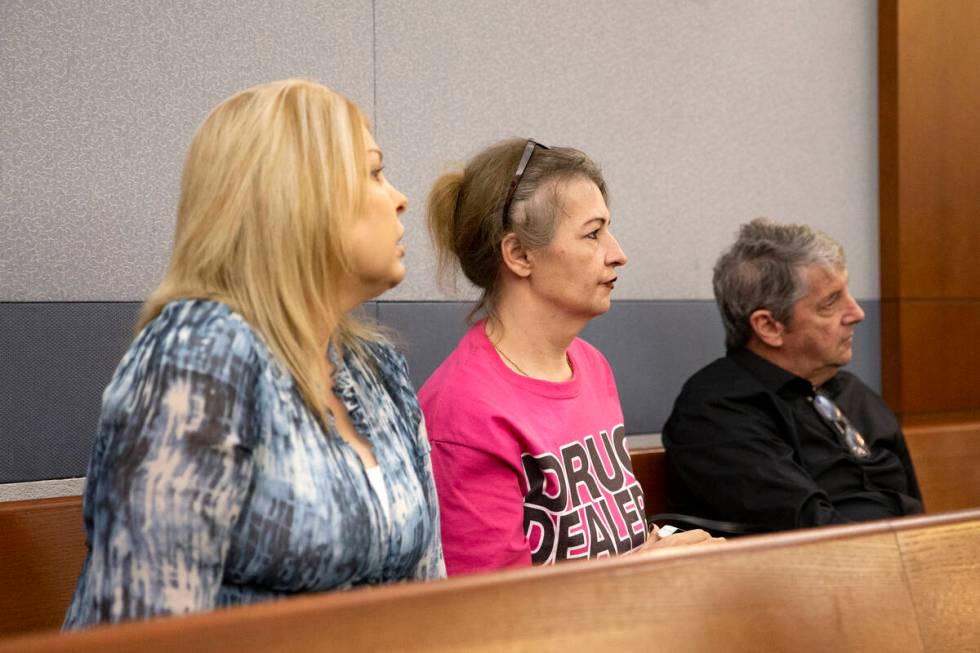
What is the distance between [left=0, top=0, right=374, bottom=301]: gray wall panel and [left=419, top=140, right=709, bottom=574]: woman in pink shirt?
551mm

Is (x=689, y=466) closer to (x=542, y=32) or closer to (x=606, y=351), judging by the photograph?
(x=606, y=351)

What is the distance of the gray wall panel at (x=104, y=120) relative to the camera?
6.57ft

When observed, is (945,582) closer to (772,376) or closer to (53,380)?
(772,376)

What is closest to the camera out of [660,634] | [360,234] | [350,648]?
[350,648]

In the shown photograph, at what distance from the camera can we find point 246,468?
1.25 metres

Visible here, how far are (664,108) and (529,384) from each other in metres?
1.38

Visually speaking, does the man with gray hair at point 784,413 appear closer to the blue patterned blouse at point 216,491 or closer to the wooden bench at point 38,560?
the blue patterned blouse at point 216,491

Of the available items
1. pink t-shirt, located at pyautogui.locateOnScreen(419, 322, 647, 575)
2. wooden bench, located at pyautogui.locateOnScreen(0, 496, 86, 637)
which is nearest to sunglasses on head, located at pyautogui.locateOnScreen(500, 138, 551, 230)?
pink t-shirt, located at pyautogui.locateOnScreen(419, 322, 647, 575)

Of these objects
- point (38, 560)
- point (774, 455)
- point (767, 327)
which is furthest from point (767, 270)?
point (38, 560)

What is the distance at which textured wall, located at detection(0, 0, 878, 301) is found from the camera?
2.04 m

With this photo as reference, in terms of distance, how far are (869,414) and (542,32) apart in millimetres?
1363

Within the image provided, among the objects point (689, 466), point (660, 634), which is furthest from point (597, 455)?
point (660, 634)

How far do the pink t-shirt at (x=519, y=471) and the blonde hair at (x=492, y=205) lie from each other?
0.20m

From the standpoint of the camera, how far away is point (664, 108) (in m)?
3.06
